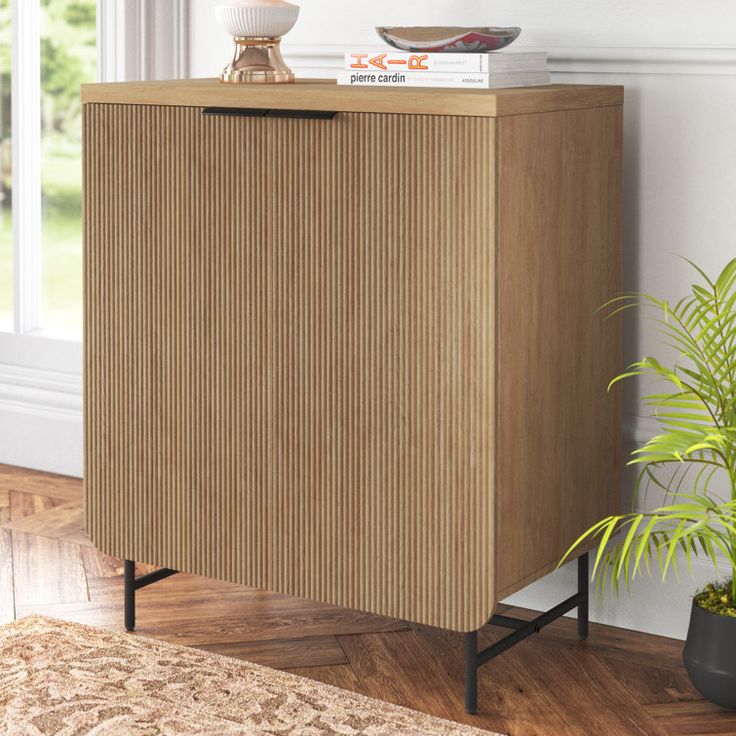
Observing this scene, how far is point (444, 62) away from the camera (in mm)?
1962

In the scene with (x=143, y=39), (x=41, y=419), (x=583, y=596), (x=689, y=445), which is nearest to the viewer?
(x=689, y=445)

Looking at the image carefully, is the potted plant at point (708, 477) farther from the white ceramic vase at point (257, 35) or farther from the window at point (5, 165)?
the window at point (5, 165)

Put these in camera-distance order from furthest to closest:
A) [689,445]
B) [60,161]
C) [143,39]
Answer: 1. [60,161]
2. [143,39]
3. [689,445]

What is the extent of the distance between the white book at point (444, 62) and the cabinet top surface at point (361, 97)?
54mm

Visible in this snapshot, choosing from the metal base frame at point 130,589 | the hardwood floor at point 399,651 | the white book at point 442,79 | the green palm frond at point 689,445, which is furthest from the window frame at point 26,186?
the green palm frond at point 689,445

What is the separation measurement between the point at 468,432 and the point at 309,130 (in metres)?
0.51

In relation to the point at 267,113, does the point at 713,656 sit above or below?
below

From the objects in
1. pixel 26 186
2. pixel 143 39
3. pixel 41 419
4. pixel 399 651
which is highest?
pixel 143 39

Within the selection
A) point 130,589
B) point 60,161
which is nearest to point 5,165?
point 60,161

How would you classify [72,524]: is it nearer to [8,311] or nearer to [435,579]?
[8,311]

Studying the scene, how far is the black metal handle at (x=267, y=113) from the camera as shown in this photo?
6.24ft

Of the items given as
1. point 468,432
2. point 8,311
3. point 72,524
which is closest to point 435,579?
point 468,432

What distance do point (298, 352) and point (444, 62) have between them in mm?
500

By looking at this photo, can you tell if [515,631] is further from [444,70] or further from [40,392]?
[40,392]
